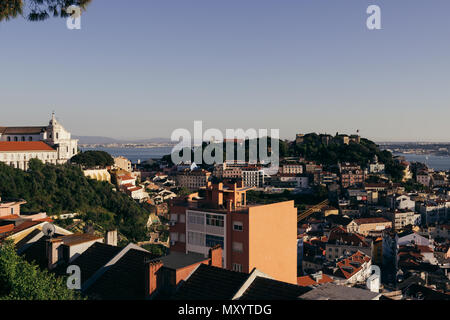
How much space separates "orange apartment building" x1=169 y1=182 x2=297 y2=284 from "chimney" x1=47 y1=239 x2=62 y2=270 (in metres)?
4.36

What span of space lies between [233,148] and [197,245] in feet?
222

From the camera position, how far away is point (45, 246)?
33.9 ft

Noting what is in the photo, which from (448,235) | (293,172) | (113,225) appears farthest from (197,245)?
(293,172)

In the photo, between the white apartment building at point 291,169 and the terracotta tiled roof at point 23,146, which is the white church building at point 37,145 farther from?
the white apartment building at point 291,169

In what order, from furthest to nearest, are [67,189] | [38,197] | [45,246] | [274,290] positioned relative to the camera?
[67,189] < [38,197] < [45,246] < [274,290]

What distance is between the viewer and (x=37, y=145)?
43000 mm

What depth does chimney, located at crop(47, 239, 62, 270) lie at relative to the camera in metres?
9.41

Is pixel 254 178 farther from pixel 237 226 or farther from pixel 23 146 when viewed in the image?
pixel 237 226

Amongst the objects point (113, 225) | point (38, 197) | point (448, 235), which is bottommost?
point (448, 235)

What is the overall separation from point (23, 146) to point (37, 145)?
6.41 ft

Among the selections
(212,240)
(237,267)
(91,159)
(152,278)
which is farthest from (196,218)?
(91,159)

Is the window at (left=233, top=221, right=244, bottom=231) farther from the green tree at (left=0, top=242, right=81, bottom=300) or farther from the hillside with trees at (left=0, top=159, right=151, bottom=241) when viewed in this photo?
the hillside with trees at (left=0, top=159, right=151, bottom=241)

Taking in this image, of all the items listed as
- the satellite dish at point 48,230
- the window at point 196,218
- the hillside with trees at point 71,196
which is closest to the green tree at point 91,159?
the hillside with trees at point 71,196

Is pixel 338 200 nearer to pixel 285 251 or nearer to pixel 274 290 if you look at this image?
pixel 285 251
